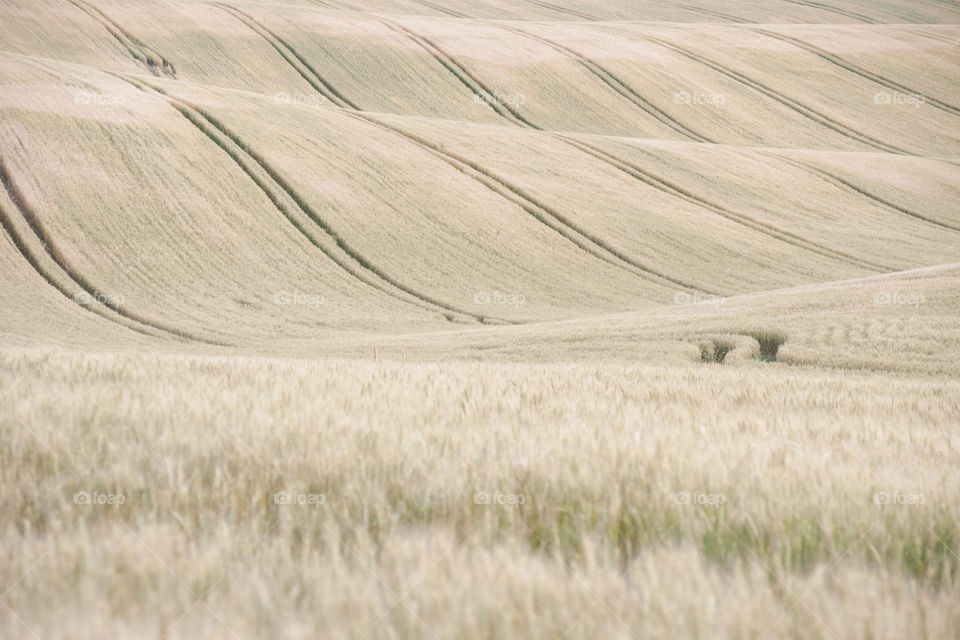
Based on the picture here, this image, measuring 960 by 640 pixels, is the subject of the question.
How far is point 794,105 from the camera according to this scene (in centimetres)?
8856

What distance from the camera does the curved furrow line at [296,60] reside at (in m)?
76.7

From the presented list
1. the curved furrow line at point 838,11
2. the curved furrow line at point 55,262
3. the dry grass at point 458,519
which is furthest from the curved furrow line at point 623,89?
the curved furrow line at point 838,11

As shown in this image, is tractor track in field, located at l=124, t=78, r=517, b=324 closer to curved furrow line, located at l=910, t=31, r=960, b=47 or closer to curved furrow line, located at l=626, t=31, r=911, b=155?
curved furrow line, located at l=626, t=31, r=911, b=155

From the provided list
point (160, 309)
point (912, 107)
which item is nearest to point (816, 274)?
point (160, 309)

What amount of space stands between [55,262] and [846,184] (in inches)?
2274

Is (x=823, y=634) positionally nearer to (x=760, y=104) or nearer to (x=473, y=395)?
(x=473, y=395)

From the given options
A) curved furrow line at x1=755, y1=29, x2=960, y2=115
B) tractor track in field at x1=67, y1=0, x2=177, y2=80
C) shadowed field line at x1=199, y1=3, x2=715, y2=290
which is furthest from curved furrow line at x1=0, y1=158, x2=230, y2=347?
curved furrow line at x1=755, y1=29, x2=960, y2=115

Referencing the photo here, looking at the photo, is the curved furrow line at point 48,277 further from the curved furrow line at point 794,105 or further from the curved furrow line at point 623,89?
the curved furrow line at point 794,105

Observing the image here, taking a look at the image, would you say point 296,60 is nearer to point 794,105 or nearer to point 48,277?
point 48,277

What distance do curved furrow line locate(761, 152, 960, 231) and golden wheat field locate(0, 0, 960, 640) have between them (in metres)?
A: 0.40

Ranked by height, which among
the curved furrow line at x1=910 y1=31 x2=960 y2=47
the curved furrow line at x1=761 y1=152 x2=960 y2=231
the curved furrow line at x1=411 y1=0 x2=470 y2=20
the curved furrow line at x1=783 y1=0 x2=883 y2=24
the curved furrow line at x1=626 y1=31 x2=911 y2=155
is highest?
the curved furrow line at x1=783 y1=0 x2=883 y2=24

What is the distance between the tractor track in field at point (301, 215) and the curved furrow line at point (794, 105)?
62.0m

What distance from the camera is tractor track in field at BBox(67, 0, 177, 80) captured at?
73.8 meters

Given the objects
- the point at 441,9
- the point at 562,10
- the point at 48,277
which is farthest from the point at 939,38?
the point at 48,277
